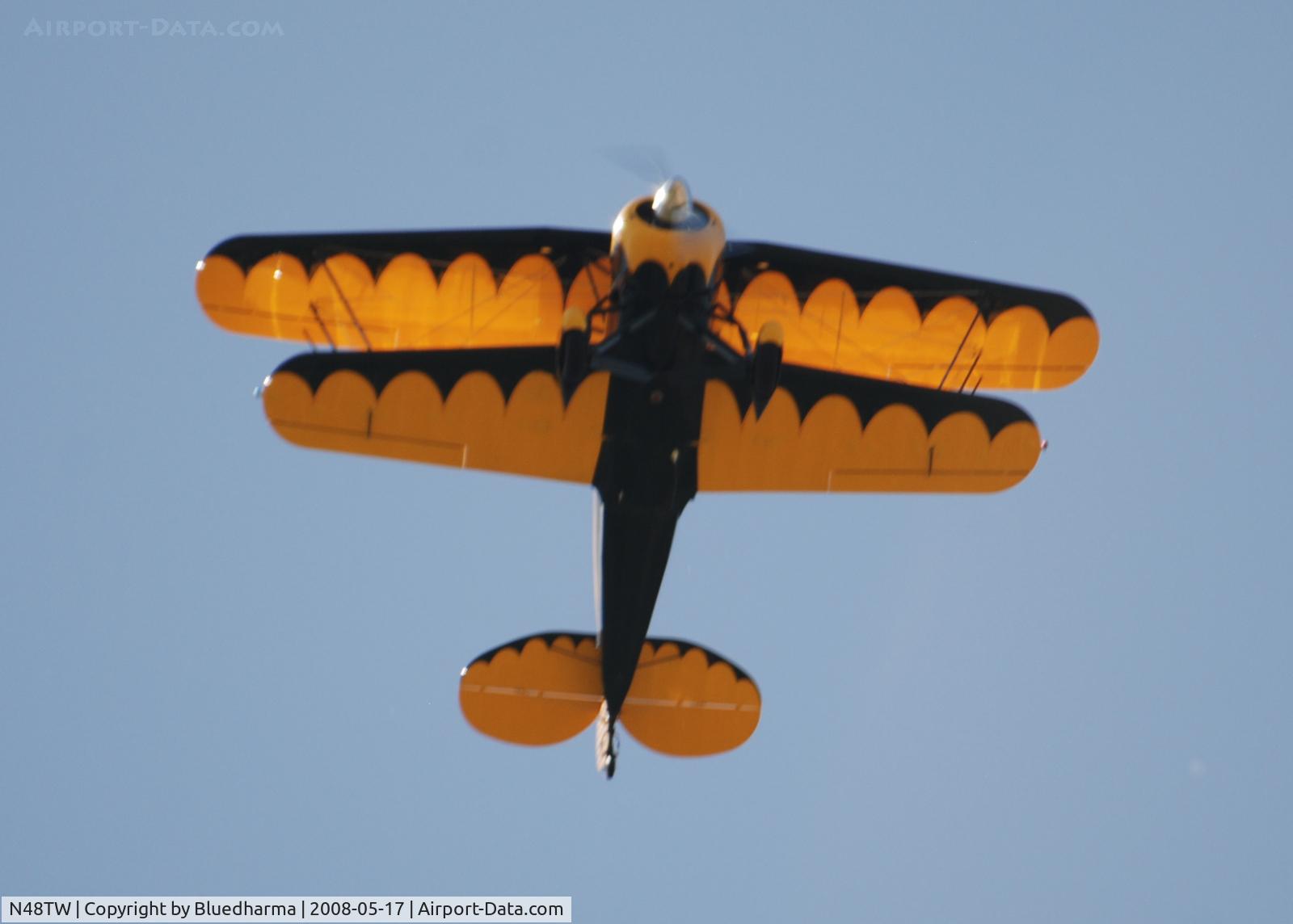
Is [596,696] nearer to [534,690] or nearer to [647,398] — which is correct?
[534,690]

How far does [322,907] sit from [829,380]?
7.23 meters

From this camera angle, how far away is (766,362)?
48.9 feet

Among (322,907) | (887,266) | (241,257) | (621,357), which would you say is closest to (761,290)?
(887,266)

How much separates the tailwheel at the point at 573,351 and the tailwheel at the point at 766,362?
1.38 meters

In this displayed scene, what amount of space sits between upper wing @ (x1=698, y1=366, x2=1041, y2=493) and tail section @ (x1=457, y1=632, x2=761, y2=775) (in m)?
2.54

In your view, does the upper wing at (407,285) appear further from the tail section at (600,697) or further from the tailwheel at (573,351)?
the tail section at (600,697)

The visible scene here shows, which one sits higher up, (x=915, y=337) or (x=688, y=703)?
(x=915, y=337)

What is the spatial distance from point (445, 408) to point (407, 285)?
5.21ft

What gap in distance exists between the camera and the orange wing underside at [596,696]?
703 inches

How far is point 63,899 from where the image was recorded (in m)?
18.5

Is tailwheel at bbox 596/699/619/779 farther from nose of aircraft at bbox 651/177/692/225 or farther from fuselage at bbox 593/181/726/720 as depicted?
nose of aircraft at bbox 651/177/692/225

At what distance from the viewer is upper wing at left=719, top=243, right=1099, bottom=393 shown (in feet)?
55.5

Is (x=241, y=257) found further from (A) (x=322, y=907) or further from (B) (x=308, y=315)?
(A) (x=322, y=907)

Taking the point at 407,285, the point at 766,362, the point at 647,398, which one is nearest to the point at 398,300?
the point at 407,285
